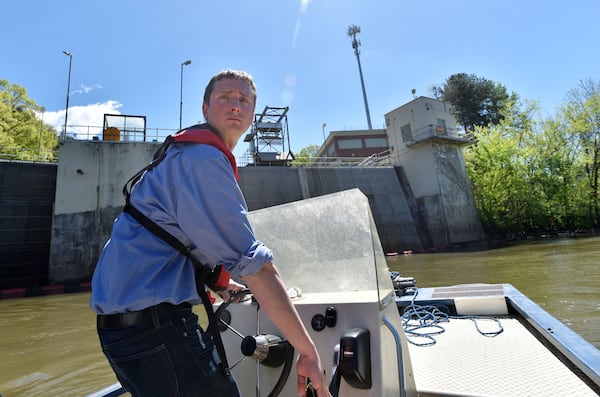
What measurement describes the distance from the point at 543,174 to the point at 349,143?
19.5 m

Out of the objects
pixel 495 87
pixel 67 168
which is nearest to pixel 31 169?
pixel 67 168

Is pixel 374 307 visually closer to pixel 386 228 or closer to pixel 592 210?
pixel 386 228

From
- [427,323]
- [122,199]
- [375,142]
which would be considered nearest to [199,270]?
[427,323]

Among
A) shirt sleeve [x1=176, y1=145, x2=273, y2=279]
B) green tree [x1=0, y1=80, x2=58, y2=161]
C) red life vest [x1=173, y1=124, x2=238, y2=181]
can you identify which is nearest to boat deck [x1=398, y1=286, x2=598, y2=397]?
shirt sleeve [x1=176, y1=145, x2=273, y2=279]

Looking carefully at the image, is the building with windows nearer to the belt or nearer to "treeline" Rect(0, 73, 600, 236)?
"treeline" Rect(0, 73, 600, 236)

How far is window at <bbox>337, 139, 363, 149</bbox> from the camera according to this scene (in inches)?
1513

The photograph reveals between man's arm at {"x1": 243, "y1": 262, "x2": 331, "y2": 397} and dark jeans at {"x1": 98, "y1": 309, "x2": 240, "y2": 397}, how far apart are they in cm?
23

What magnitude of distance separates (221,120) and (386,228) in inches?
804

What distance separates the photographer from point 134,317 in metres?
0.79

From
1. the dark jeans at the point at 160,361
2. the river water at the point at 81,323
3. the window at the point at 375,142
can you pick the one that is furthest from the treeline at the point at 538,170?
the dark jeans at the point at 160,361

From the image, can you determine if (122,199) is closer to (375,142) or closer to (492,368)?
(492,368)

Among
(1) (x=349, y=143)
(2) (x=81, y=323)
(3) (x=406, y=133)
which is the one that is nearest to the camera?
(2) (x=81, y=323)

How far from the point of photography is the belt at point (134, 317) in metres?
0.79

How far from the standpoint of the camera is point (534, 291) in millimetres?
5941
